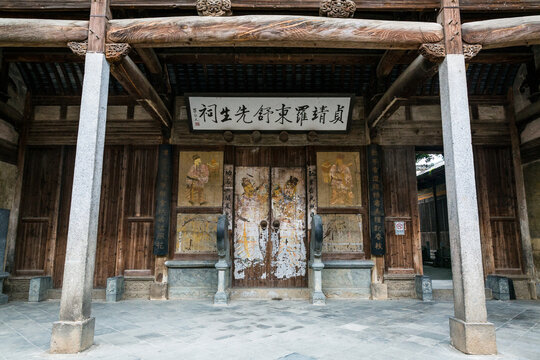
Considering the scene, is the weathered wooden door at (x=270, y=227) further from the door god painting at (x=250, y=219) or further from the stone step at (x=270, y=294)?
the stone step at (x=270, y=294)

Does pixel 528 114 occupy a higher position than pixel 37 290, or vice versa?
pixel 528 114

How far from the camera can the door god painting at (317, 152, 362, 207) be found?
23.6 ft

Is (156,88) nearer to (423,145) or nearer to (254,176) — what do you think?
(254,176)

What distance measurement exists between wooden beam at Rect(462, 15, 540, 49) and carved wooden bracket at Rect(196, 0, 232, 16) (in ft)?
10.2

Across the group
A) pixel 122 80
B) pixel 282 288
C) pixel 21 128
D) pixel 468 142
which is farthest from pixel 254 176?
pixel 21 128

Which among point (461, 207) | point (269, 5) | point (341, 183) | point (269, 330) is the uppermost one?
point (269, 5)

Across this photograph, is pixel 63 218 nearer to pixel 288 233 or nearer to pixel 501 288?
pixel 288 233

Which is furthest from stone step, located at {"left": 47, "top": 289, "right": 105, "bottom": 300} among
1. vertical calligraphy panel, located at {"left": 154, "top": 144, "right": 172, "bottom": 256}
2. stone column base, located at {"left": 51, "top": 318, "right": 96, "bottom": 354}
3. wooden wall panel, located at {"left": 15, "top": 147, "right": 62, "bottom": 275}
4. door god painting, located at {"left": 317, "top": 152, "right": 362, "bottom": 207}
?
door god painting, located at {"left": 317, "top": 152, "right": 362, "bottom": 207}

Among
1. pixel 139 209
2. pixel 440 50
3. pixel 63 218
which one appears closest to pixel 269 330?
pixel 139 209

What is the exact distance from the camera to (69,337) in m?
3.63

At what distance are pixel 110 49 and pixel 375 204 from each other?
543 cm

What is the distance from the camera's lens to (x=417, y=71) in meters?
4.88

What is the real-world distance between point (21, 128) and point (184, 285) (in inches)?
189

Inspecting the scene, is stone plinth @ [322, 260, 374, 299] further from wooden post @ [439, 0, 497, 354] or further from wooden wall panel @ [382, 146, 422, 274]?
wooden post @ [439, 0, 497, 354]
